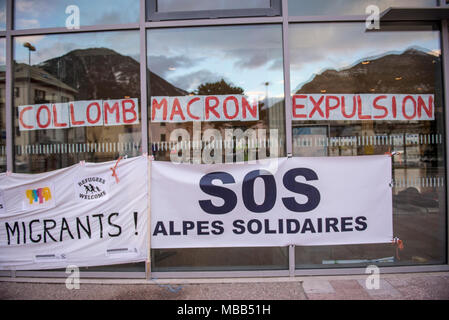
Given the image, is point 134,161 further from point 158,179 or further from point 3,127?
point 3,127

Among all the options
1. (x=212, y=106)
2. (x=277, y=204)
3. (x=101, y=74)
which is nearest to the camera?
(x=277, y=204)

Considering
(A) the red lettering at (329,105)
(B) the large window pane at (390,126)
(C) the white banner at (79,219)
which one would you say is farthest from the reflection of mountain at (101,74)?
(A) the red lettering at (329,105)

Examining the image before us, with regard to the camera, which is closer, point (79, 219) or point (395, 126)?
point (79, 219)

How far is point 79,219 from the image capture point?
380 cm

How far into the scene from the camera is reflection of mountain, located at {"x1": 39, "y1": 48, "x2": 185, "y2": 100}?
413 centimetres

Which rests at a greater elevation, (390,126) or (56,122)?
(56,122)

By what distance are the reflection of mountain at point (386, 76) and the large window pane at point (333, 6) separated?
2.22 ft

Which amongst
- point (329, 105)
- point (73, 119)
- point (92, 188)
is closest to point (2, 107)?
point (73, 119)

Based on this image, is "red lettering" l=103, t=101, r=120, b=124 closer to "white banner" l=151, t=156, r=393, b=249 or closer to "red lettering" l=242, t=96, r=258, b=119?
"white banner" l=151, t=156, r=393, b=249

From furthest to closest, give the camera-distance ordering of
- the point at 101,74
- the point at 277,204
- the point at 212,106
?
the point at 101,74 < the point at 212,106 < the point at 277,204

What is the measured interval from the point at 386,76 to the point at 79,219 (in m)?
4.84

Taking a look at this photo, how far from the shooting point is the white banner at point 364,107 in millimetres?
4035

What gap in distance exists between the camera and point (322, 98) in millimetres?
4047

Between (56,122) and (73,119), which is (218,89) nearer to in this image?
(73,119)
